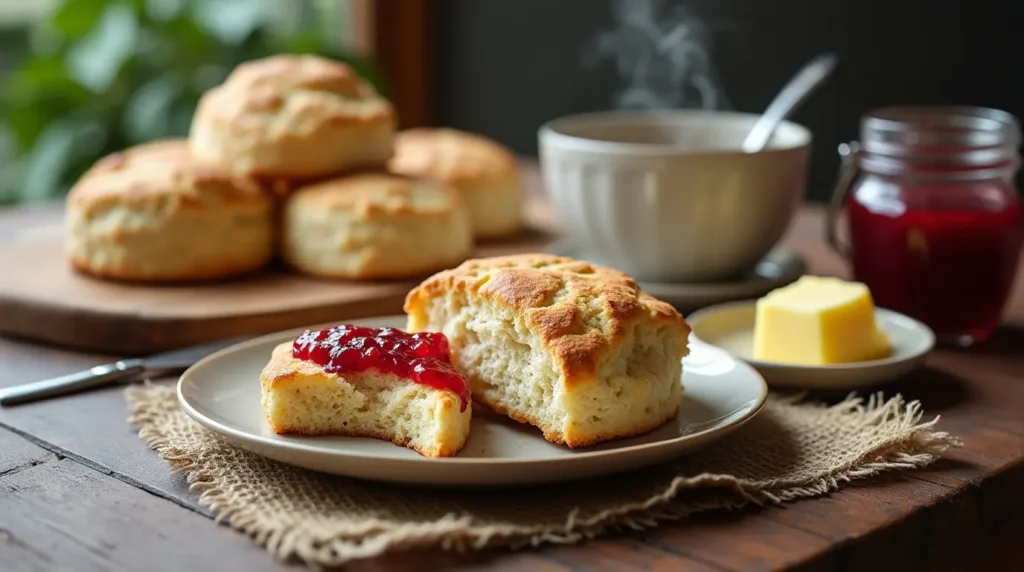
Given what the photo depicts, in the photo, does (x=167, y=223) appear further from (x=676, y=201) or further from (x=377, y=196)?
(x=676, y=201)

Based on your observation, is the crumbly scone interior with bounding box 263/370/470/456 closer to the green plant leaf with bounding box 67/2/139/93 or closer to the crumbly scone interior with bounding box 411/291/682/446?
the crumbly scone interior with bounding box 411/291/682/446

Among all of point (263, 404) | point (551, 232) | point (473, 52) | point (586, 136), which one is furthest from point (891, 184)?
point (473, 52)

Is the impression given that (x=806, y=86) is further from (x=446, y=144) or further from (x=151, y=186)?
(x=151, y=186)

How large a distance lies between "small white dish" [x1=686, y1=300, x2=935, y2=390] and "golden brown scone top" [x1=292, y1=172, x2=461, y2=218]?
643 mm

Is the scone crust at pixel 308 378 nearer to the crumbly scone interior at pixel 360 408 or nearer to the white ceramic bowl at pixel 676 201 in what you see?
the crumbly scone interior at pixel 360 408

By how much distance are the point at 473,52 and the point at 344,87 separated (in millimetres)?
2041

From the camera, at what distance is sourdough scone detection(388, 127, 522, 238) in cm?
266

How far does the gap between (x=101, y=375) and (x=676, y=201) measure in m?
1.10

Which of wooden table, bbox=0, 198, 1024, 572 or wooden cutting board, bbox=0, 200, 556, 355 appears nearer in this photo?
wooden table, bbox=0, 198, 1024, 572

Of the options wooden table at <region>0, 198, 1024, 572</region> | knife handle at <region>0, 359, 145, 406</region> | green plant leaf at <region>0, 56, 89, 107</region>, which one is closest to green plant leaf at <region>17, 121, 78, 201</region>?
green plant leaf at <region>0, 56, 89, 107</region>

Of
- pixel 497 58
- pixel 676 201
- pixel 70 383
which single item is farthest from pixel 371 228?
pixel 497 58

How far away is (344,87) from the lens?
8.36 feet

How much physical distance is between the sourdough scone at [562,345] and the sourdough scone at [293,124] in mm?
867

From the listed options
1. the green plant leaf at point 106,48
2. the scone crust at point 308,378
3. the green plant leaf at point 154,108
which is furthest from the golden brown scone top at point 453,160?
the green plant leaf at point 106,48
